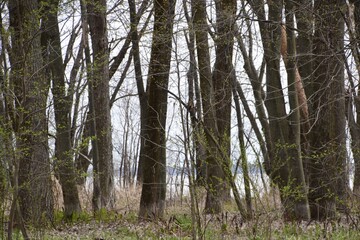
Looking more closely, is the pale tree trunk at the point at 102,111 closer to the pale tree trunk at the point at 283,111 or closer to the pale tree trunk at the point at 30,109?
the pale tree trunk at the point at 30,109

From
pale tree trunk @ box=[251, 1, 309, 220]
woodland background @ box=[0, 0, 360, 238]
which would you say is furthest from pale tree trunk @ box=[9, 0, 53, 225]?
pale tree trunk @ box=[251, 1, 309, 220]

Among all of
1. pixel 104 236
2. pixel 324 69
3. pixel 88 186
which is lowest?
pixel 104 236

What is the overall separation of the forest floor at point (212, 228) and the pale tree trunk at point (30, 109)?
54cm

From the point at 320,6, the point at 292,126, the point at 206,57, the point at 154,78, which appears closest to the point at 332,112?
the point at 292,126

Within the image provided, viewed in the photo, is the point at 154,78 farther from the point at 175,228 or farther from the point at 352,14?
the point at 352,14

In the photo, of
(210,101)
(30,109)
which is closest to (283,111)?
(210,101)

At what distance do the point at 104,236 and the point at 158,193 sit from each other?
118 inches

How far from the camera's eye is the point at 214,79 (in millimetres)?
13242

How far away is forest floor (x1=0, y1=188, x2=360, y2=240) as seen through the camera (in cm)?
728

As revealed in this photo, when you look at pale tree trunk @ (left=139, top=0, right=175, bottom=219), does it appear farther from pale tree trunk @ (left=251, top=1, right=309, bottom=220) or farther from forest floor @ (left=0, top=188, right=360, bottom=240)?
pale tree trunk @ (left=251, top=1, right=309, bottom=220)

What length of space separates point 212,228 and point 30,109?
3.22 meters

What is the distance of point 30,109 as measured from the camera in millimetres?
8266

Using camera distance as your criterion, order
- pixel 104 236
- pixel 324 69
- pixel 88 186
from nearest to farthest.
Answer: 1. pixel 104 236
2. pixel 324 69
3. pixel 88 186

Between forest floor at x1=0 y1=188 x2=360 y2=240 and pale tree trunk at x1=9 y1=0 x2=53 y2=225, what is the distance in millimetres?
539
